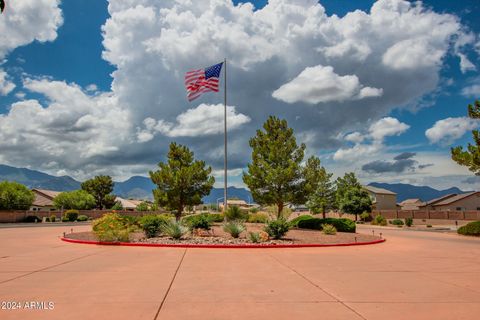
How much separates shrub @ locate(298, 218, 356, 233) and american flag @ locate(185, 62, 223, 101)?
13202 mm

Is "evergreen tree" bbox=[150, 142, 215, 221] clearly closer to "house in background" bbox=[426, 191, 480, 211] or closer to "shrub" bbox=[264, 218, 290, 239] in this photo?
"shrub" bbox=[264, 218, 290, 239]

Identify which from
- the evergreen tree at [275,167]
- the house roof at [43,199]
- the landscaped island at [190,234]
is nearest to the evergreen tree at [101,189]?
the house roof at [43,199]

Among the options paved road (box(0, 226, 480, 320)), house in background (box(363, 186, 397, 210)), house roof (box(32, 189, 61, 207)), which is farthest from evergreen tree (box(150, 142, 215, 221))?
house roof (box(32, 189, 61, 207))

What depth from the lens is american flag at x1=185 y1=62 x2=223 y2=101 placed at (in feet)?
87.0

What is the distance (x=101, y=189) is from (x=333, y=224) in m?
74.7

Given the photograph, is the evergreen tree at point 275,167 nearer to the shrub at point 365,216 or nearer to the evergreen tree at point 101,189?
the shrub at point 365,216

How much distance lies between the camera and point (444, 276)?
33.8 ft

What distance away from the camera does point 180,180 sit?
35.7m

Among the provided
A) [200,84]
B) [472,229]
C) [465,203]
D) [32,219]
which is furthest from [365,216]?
[32,219]

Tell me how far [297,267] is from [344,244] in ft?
27.6

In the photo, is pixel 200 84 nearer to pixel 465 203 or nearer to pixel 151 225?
pixel 151 225

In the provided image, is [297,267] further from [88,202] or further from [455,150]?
[88,202]

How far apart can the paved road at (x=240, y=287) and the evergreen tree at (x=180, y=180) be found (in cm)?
2182

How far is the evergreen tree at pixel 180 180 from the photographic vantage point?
35.8m
